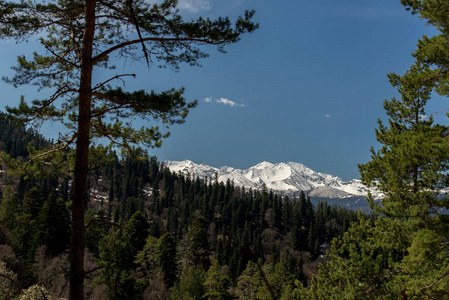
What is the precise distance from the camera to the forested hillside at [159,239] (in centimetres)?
2325

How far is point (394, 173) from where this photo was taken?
32.0 feet

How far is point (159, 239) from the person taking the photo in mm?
32844

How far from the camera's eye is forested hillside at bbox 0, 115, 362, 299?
76.3 ft

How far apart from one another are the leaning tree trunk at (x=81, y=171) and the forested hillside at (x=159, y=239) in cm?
25

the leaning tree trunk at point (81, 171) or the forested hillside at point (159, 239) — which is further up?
the leaning tree trunk at point (81, 171)

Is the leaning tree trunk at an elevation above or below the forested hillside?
above

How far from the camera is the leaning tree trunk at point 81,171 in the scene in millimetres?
5059

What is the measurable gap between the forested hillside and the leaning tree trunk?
250mm

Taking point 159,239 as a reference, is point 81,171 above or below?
above

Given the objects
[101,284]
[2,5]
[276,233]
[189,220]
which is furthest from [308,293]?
[276,233]

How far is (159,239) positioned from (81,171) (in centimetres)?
2913

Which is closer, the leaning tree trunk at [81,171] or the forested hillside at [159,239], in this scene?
the leaning tree trunk at [81,171]

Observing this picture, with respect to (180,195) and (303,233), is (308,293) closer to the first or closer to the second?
(303,233)

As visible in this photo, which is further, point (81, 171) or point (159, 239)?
point (159, 239)
